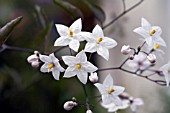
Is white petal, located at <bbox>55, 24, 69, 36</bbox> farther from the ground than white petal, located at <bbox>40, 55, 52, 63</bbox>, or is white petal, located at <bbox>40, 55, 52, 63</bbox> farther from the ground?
white petal, located at <bbox>55, 24, 69, 36</bbox>

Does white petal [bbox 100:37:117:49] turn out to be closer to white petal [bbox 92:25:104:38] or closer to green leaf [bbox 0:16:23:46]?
white petal [bbox 92:25:104:38]

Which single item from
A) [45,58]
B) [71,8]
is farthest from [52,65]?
[71,8]

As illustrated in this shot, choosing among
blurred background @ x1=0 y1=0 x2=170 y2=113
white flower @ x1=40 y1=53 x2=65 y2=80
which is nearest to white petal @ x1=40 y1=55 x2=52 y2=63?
white flower @ x1=40 y1=53 x2=65 y2=80

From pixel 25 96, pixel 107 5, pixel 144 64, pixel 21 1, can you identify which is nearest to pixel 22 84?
pixel 25 96

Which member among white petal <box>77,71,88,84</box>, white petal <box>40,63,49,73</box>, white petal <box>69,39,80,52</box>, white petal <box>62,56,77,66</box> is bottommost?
white petal <box>77,71,88,84</box>

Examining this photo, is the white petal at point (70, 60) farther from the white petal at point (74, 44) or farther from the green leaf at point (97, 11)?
the green leaf at point (97, 11)

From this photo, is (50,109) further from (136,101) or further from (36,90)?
(136,101)

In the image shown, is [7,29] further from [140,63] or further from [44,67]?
[140,63]
